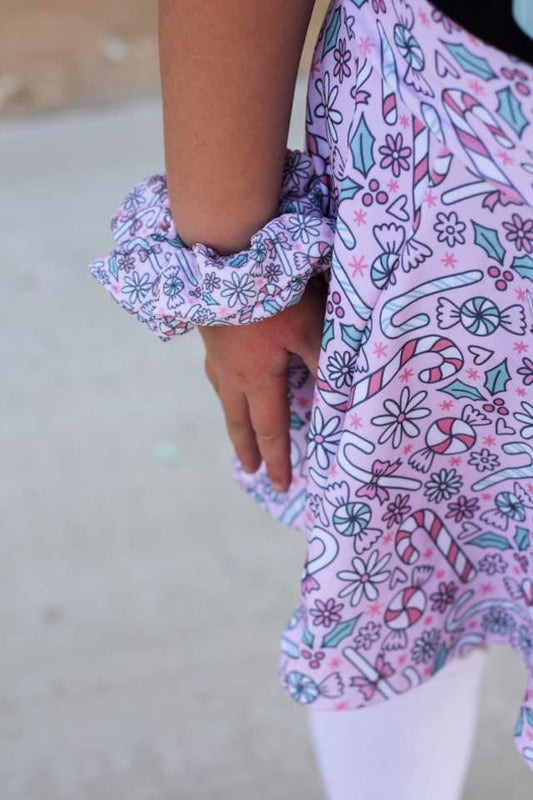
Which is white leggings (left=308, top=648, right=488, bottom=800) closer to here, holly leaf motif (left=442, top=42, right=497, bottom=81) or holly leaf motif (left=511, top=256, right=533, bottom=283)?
holly leaf motif (left=511, top=256, right=533, bottom=283)

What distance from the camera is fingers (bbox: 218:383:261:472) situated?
700 millimetres

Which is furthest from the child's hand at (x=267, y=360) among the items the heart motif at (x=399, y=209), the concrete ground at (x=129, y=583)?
the concrete ground at (x=129, y=583)

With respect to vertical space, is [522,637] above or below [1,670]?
above

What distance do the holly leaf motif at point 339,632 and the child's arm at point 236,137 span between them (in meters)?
0.16

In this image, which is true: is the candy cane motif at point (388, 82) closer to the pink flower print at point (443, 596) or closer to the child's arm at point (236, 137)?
the child's arm at point (236, 137)

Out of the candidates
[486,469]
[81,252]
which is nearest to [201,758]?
[486,469]

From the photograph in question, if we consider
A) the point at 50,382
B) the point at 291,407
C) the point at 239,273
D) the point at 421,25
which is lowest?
the point at 50,382

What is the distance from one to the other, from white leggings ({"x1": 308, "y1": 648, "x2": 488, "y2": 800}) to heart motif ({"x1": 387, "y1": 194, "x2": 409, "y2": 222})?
1.29ft

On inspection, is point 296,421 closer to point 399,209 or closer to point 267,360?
point 267,360

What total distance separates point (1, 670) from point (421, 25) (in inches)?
38.6

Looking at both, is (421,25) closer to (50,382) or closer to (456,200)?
(456,200)

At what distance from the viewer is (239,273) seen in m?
0.58

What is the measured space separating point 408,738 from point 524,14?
0.59 metres

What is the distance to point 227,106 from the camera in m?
0.56
